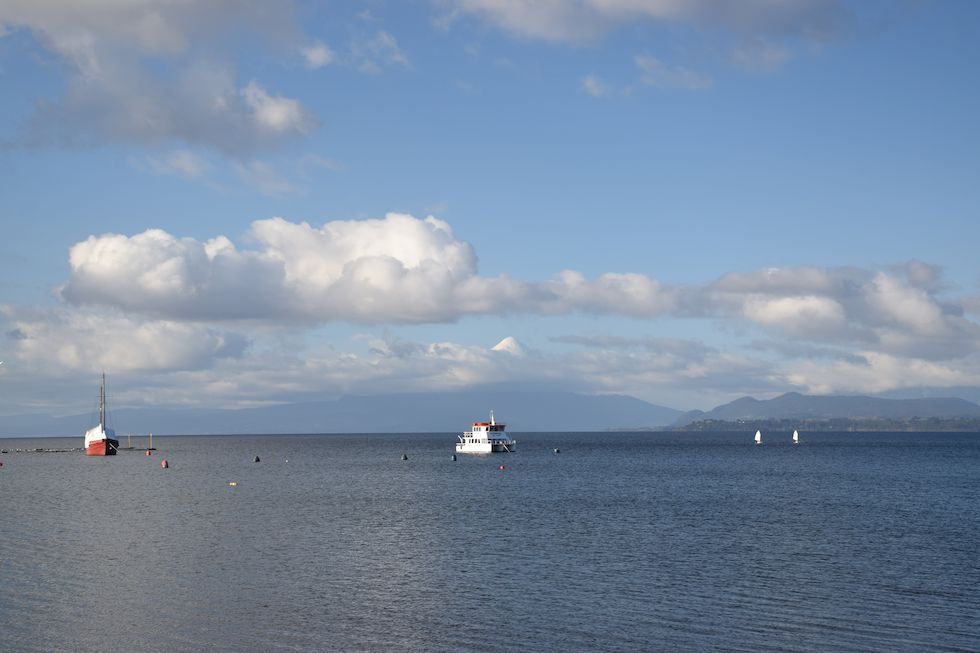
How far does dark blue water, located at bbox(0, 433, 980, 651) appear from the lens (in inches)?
1724

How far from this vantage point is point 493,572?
59250 millimetres

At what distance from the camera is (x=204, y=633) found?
4422 cm

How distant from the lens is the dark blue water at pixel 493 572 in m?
43.8

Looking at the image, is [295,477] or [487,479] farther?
[295,477]

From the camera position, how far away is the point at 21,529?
8219 cm

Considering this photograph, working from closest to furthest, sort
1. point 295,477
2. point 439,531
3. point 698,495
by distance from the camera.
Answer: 1. point 439,531
2. point 698,495
3. point 295,477

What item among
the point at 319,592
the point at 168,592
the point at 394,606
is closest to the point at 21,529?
the point at 168,592

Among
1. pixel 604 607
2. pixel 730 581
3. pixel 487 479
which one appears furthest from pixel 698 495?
pixel 604 607

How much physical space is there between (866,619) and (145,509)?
264ft

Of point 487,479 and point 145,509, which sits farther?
point 487,479

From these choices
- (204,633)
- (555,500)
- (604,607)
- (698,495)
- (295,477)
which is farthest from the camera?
(295,477)

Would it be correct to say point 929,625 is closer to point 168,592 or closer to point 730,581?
point 730,581

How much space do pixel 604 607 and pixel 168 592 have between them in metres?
25.5

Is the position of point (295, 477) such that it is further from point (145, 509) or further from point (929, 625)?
point (929, 625)
